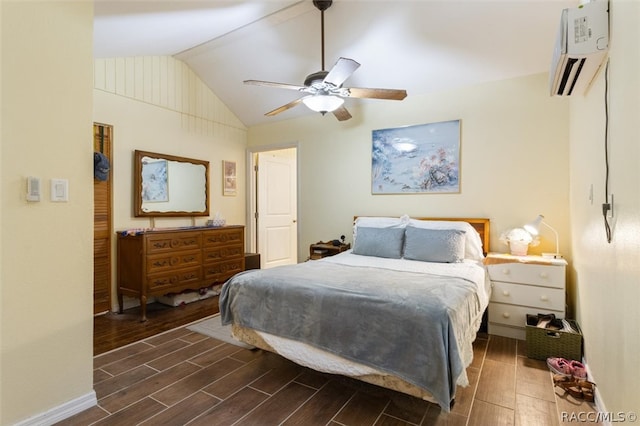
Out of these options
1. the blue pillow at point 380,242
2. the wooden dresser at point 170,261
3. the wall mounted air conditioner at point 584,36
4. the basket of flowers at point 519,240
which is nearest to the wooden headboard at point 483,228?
the basket of flowers at point 519,240

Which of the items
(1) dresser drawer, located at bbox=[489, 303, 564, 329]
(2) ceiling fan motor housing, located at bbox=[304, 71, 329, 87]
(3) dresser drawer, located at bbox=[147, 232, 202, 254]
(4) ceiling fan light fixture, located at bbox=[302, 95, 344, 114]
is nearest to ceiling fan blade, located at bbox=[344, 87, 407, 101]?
(4) ceiling fan light fixture, located at bbox=[302, 95, 344, 114]

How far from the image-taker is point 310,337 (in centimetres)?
204

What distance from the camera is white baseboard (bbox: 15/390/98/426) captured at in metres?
1.69

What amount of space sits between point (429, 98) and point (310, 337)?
3.05 metres

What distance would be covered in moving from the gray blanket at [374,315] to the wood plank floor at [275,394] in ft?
1.03

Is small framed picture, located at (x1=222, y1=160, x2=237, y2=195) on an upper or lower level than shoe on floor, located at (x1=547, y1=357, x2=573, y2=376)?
upper

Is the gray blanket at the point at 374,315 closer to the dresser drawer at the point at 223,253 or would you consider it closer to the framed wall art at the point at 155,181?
the dresser drawer at the point at 223,253

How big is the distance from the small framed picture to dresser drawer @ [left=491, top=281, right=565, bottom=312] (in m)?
3.71

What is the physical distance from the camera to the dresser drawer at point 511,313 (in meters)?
2.85

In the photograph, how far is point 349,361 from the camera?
6.24ft

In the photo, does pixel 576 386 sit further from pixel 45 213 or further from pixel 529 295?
pixel 45 213

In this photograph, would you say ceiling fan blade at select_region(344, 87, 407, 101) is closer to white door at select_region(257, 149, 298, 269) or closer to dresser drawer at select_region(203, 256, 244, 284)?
dresser drawer at select_region(203, 256, 244, 284)

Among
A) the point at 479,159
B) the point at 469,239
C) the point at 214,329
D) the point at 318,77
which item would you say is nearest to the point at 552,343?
the point at 469,239

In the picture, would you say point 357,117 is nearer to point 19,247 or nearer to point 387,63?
point 387,63
